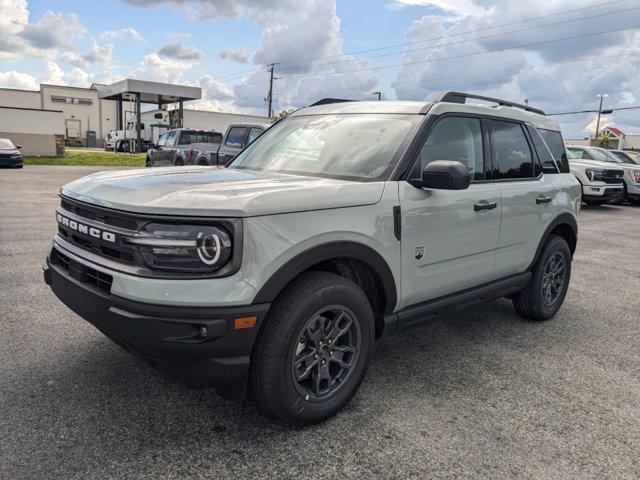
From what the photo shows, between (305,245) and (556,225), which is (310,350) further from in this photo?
(556,225)

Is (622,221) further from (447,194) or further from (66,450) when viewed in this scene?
(66,450)

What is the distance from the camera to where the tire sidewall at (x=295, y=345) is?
2578mm

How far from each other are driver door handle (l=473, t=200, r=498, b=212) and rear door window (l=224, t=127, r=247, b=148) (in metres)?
11.2

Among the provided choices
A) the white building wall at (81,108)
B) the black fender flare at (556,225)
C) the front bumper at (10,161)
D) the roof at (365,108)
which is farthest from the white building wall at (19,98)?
the black fender flare at (556,225)

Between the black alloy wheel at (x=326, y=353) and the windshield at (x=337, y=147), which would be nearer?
the black alloy wheel at (x=326, y=353)

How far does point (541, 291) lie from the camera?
4664mm

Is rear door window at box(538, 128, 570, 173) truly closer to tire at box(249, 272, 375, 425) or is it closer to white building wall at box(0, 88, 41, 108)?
tire at box(249, 272, 375, 425)

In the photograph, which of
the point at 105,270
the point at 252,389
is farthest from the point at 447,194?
the point at 105,270

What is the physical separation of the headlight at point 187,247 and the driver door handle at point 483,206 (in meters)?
1.96

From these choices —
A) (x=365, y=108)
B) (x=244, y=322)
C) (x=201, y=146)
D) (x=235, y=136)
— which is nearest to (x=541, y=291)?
(x=365, y=108)

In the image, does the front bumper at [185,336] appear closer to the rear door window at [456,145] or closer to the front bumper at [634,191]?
the rear door window at [456,145]

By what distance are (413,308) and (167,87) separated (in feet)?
147

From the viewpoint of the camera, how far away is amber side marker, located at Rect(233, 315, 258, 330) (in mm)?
2383

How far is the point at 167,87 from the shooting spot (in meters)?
43.9
